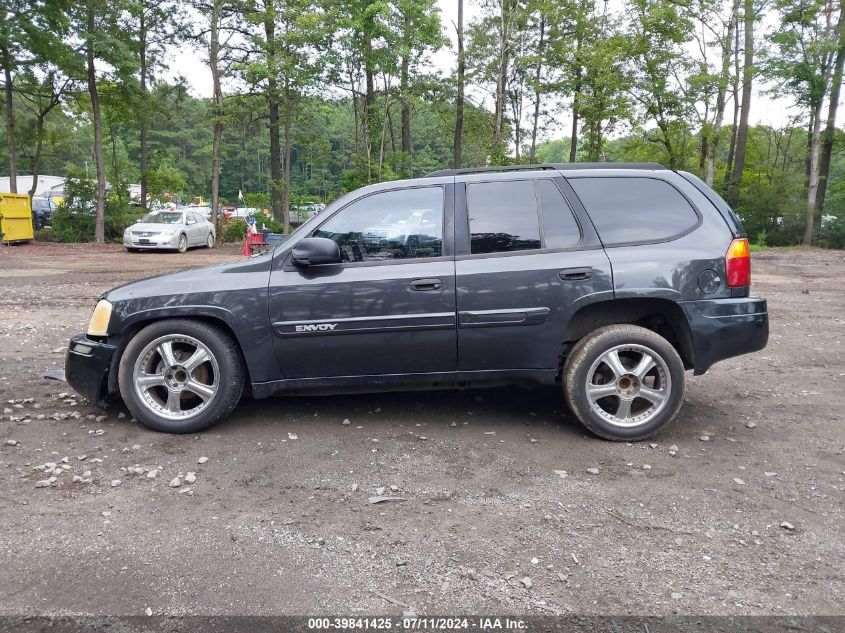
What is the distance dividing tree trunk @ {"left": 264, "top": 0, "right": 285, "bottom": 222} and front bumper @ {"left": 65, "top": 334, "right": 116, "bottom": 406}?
1960 cm

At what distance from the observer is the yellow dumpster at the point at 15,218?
20.2 metres

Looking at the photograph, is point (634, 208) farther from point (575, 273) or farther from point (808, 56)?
point (808, 56)

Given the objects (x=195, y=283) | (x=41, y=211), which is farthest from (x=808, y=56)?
(x=41, y=211)

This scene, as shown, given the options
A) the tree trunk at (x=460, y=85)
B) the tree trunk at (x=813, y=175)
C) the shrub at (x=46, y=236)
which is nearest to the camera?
the shrub at (x=46, y=236)

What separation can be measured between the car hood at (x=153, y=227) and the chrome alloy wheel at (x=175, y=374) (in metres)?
17.3

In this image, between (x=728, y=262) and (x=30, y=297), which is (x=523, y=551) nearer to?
(x=728, y=262)

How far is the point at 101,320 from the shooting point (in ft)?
13.7

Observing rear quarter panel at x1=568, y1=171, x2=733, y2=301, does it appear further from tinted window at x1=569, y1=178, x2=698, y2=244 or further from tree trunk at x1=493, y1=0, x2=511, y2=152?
tree trunk at x1=493, y1=0, x2=511, y2=152

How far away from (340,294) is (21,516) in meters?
2.10

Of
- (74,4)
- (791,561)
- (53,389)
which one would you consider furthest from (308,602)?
(74,4)

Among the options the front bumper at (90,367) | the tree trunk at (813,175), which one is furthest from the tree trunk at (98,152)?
the tree trunk at (813,175)

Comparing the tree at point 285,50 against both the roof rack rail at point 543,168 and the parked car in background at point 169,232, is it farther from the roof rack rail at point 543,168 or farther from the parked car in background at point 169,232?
the roof rack rail at point 543,168

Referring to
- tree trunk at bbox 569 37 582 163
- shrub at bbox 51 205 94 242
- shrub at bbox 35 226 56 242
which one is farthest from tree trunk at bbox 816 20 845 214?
shrub at bbox 35 226 56 242

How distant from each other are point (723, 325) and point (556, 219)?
51.6 inches
